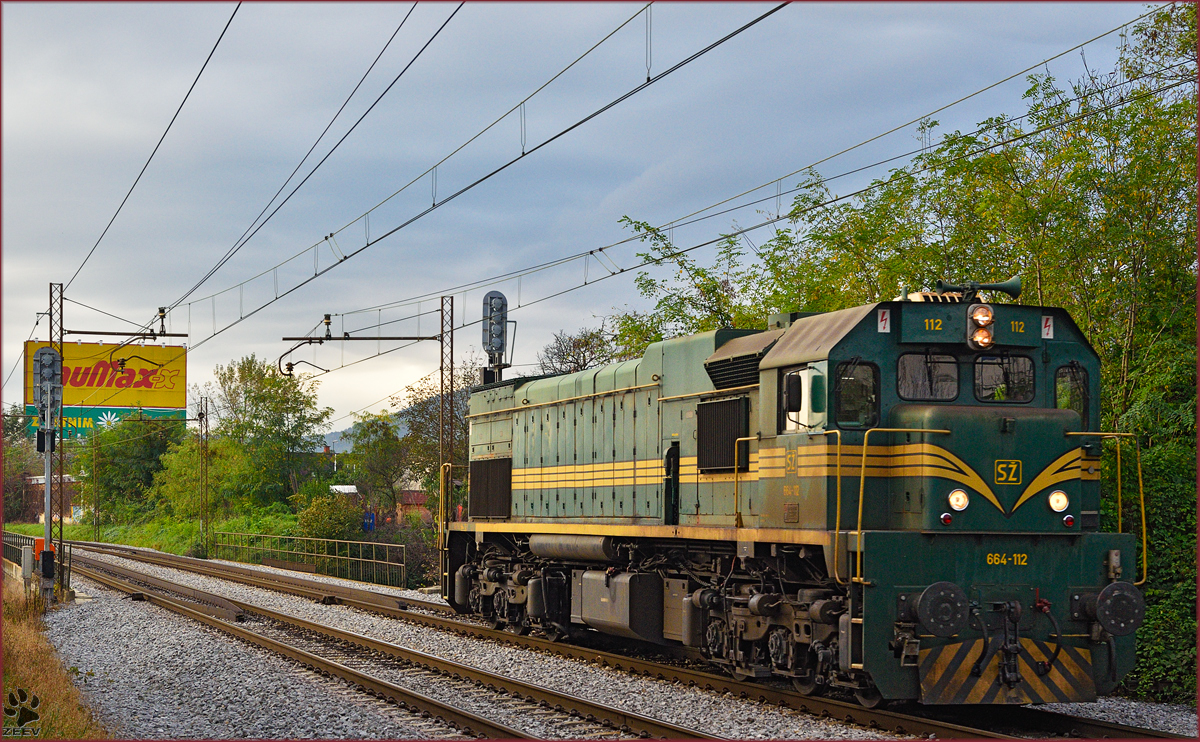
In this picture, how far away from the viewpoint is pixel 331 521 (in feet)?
116

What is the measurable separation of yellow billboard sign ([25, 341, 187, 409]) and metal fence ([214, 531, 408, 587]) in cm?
1084

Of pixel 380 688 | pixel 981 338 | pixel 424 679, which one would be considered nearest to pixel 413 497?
pixel 424 679

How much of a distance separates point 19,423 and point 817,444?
4471 inches

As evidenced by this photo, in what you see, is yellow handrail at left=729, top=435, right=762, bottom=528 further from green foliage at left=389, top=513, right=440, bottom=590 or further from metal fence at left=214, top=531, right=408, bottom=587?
green foliage at left=389, top=513, right=440, bottom=590

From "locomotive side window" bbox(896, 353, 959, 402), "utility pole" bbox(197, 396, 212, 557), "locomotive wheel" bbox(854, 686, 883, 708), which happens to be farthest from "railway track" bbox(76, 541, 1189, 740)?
"utility pole" bbox(197, 396, 212, 557)

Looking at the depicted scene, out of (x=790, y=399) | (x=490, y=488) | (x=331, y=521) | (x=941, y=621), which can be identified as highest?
(x=790, y=399)

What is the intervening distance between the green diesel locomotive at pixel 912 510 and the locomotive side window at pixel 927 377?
0.7 inches

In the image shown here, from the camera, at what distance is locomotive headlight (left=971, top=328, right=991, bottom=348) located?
382 inches

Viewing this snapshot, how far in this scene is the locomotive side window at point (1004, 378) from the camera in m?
9.95

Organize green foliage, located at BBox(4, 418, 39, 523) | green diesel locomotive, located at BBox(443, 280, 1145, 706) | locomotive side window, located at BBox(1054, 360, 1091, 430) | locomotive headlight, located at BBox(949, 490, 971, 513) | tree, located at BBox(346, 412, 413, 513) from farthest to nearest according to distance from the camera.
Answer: green foliage, located at BBox(4, 418, 39, 523), tree, located at BBox(346, 412, 413, 513), locomotive side window, located at BBox(1054, 360, 1091, 430), locomotive headlight, located at BBox(949, 490, 971, 513), green diesel locomotive, located at BBox(443, 280, 1145, 706)

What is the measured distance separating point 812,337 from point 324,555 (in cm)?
2649

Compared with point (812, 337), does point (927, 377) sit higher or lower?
lower

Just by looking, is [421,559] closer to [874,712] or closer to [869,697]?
[869,697]

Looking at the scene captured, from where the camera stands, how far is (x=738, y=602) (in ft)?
36.5
